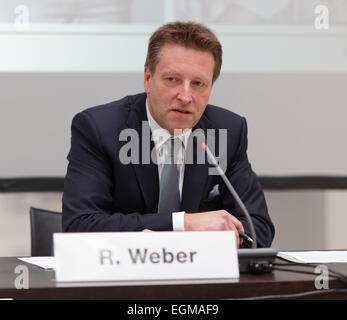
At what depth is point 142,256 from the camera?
1349mm

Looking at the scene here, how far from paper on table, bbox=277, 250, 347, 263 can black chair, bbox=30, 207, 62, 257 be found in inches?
34.8

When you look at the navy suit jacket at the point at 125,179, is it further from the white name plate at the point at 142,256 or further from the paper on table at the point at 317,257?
the white name plate at the point at 142,256

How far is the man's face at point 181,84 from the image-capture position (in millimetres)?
2021

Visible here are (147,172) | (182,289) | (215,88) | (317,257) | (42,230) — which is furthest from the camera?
(215,88)

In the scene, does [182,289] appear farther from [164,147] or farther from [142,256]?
[164,147]

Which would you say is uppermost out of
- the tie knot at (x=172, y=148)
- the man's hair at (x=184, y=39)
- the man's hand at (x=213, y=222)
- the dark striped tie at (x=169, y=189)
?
the man's hair at (x=184, y=39)

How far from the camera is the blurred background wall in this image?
2992 mm

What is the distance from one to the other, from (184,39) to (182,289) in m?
1.00

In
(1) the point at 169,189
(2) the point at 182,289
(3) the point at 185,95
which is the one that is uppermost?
(3) the point at 185,95

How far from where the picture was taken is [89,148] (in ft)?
6.89

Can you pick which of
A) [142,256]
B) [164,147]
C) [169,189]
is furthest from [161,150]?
[142,256]

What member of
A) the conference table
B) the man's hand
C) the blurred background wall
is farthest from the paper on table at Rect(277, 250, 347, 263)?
the blurred background wall

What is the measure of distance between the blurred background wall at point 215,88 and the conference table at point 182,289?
5.68ft

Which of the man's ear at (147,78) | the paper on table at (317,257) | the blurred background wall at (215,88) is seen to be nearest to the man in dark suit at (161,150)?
the man's ear at (147,78)
